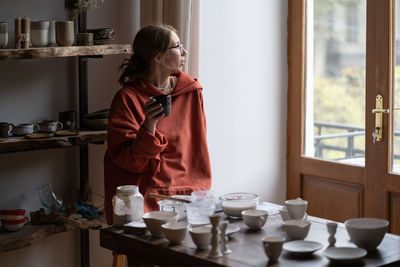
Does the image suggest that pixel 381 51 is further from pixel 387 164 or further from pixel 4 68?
pixel 4 68

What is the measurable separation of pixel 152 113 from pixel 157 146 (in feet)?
0.48

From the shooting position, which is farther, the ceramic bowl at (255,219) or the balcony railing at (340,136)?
the balcony railing at (340,136)

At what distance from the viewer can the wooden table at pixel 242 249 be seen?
78.2 inches

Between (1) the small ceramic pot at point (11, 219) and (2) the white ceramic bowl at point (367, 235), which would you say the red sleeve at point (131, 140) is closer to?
(1) the small ceramic pot at point (11, 219)

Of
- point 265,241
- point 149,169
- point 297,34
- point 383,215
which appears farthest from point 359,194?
point 265,241

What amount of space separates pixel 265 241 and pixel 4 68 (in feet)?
5.83

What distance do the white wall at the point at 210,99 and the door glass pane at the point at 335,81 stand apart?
22 centimetres

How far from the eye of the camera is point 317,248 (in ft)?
6.70

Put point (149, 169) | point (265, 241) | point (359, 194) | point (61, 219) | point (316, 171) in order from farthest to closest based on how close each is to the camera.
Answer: point (316, 171), point (359, 194), point (61, 219), point (149, 169), point (265, 241)

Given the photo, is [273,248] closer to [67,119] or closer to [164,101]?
[164,101]

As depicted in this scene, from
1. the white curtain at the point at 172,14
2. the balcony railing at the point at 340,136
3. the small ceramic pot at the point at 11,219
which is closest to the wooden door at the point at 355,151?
the balcony railing at the point at 340,136

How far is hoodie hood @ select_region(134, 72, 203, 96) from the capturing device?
2936 mm

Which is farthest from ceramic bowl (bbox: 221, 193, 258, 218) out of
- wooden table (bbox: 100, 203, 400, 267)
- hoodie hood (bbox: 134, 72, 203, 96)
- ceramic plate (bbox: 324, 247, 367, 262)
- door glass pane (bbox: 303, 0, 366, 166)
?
door glass pane (bbox: 303, 0, 366, 166)

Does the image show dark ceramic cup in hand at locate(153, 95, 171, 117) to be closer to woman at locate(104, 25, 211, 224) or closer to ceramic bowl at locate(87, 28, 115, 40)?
woman at locate(104, 25, 211, 224)
